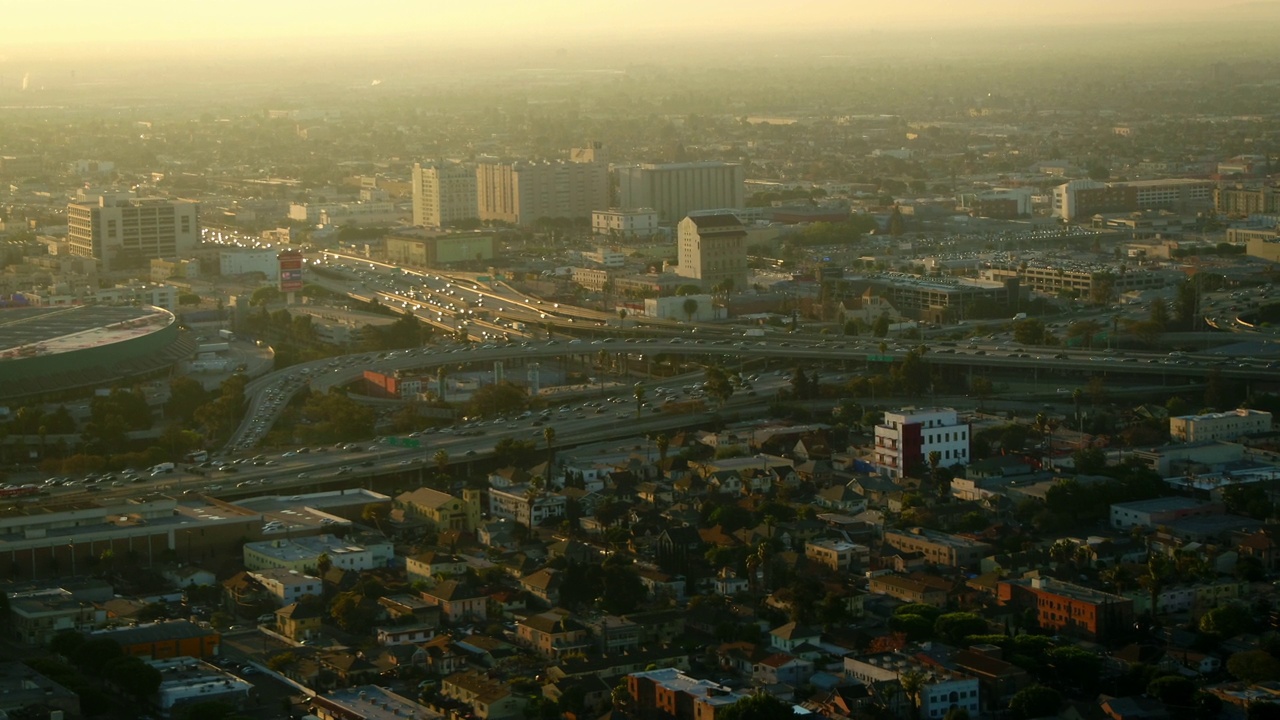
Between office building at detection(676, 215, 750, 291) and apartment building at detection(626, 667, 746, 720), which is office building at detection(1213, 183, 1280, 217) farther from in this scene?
apartment building at detection(626, 667, 746, 720)

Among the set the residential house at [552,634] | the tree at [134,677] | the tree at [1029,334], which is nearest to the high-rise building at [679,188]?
the tree at [1029,334]

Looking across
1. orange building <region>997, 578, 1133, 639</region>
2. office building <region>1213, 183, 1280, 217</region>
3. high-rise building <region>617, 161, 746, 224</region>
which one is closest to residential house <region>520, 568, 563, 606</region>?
orange building <region>997, 578, 1133, 639</region>

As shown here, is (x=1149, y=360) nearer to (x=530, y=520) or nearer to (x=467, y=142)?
(x=530, y=520)

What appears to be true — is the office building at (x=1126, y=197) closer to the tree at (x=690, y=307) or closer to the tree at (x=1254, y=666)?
the tree at (x=690, y=307)

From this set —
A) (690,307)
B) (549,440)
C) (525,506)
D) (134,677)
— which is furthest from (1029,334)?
(134,677)

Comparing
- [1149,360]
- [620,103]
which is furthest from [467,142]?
[1149,360]

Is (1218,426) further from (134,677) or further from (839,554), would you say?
(134,677)
